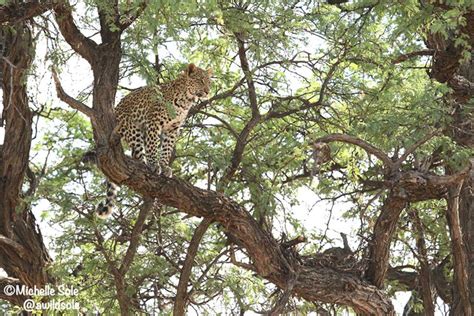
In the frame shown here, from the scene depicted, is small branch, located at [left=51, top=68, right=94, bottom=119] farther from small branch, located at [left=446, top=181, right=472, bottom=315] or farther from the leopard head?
small branch, located at [left=446, top=181, right=472, bottom=315]

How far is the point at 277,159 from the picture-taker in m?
8.94

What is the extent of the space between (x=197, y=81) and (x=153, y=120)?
0.76 metres

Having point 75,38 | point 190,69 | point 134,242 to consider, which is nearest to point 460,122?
point 190,69

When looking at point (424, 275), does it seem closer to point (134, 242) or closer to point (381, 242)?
point (381, 242)

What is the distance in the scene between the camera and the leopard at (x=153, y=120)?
8.67 metres

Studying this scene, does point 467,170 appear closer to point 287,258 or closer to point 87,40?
point 287,258

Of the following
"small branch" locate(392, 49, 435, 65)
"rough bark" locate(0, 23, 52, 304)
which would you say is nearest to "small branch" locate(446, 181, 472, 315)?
"small branch" locate(392, 49, 435, 65)

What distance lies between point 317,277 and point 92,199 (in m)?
2.48

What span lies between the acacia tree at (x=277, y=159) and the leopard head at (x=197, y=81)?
174 mm

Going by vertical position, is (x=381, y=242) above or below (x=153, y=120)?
below

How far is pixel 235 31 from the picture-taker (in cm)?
788

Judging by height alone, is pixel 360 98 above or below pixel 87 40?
above

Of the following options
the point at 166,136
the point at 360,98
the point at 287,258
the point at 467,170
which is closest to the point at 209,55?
the point at 166,136

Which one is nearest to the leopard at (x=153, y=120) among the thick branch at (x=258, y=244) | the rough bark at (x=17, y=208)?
the thick branch at (x=258, y=244)
